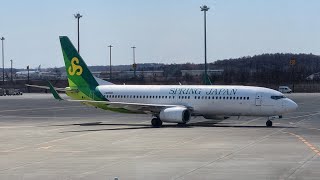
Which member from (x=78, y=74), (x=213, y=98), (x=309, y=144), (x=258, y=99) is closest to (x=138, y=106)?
(x=213, y=98)

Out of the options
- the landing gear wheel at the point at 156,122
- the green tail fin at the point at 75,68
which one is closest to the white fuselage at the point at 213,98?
the green tail fin at the point at 75,68

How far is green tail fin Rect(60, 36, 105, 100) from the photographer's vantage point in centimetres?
5512

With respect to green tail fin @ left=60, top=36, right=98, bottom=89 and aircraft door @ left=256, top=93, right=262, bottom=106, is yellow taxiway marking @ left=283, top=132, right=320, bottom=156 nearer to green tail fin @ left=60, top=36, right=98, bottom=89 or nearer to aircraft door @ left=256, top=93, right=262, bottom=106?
aircraft door @ left=256, top=93, right=262, bottom=106

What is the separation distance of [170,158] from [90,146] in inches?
298

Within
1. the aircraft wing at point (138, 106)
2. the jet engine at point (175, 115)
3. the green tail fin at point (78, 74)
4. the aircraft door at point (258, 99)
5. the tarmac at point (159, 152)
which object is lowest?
the tarmac at point (159, 152)

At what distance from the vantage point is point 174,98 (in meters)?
52.0

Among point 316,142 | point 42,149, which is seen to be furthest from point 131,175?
point 316,142

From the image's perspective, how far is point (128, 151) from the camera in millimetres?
32156

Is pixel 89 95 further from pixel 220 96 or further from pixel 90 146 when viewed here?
pixel 90 146

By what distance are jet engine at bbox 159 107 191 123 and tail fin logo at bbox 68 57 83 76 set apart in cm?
993

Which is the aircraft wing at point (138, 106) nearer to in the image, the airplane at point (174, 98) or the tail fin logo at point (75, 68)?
the airplane at point (174, 98)

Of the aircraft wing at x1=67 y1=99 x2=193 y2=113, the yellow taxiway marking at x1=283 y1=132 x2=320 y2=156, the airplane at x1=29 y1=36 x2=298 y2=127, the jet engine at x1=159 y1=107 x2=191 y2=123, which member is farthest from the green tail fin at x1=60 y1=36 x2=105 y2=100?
the yellow taxiway marking at x1=283 y1=132 x2=320 y2=156

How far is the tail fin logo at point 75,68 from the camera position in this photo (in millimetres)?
56031

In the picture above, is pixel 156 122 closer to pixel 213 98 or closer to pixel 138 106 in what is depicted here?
pixel 138 106
